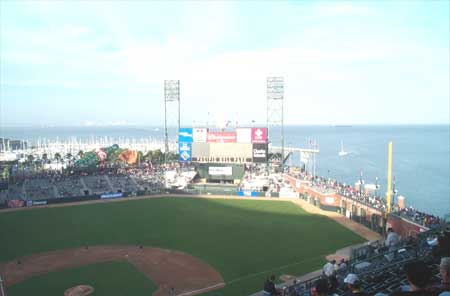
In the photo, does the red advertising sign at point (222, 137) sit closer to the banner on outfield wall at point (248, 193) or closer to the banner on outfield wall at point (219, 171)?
the banner on outfield wall at point (219, 171)

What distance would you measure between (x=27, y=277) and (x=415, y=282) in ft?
76.3

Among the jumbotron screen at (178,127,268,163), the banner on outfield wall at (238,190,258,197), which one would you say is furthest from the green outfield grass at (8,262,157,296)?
the jumbotron screen at (178,127,268,163)

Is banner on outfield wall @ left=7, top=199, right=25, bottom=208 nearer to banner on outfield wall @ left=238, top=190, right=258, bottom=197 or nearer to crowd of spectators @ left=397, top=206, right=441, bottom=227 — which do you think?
banner on outfield wall @ left=238, top=190, right=258, bottom=197

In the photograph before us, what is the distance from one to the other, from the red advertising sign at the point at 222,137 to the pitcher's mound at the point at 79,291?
3365 centimetres

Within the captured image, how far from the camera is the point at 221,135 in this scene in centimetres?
5169

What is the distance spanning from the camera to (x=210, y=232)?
31.4 metres

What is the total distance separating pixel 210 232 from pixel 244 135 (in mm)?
21853

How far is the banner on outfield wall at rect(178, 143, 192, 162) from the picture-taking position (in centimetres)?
5228

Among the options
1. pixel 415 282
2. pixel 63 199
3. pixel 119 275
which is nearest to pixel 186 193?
pixel 63 199

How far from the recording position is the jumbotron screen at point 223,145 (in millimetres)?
50688

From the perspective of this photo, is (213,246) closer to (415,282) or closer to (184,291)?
(184,291)

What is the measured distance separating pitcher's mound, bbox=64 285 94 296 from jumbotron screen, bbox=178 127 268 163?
3310 cm

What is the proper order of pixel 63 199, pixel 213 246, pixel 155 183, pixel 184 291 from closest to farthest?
1. pixel 184 291
2. pixel 213 246
3. pixel 63 199
4. pixel 155 183

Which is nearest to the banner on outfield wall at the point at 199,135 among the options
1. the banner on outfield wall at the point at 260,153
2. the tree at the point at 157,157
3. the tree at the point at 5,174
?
the banner on outfield wall at the point at 260,153
